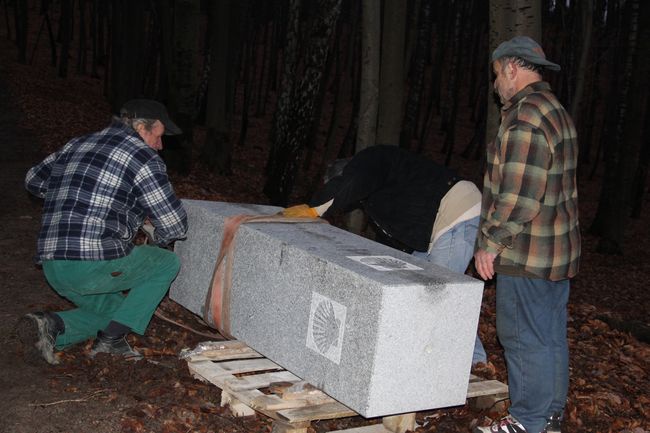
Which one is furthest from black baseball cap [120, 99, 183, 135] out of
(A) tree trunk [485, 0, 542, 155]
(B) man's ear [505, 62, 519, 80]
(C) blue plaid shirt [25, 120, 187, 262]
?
(A) tree trunk [485, 0, 542, 155]

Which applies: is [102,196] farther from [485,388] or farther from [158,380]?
[485,388]

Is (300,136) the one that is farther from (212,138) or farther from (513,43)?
(513,43)

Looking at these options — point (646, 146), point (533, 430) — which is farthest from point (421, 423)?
point (646, 146)

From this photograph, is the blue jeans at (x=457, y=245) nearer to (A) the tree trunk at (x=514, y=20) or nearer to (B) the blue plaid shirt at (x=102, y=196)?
(B) the blue plaid shirt at (x=102, y=196)

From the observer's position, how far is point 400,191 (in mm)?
5160

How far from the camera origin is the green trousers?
16.1 ft

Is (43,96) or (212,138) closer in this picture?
(212,138)

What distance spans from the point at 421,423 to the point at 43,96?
20584 millimetres

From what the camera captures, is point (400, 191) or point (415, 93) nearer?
point (400, 191)

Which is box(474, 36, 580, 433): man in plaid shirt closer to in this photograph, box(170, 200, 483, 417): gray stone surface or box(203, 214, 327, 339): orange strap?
box(170, 200, 483, 417): gray stone surface

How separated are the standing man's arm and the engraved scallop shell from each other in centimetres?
94

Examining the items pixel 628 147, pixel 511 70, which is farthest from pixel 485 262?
pixel 628 147

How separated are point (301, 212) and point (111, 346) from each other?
160cm

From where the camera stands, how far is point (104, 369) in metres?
4.96
